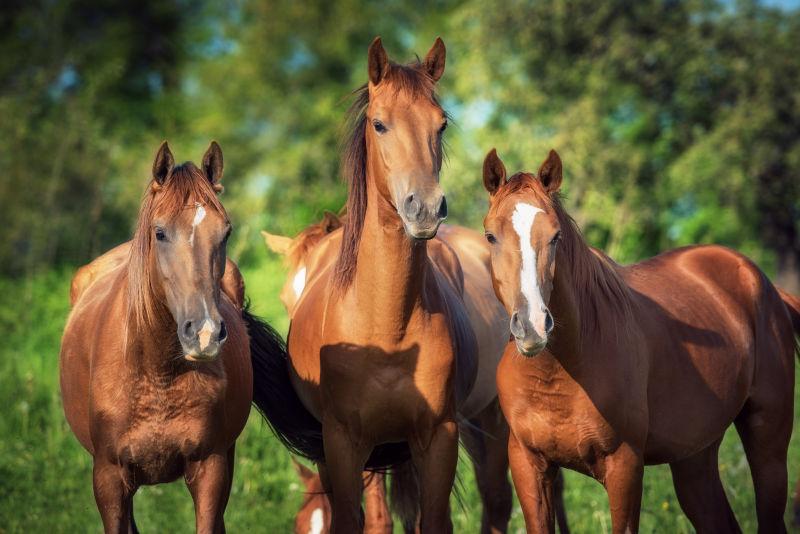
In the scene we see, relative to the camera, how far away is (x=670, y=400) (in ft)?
14.9

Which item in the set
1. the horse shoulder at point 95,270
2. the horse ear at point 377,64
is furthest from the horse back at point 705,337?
the horse shoulder at point 95,270

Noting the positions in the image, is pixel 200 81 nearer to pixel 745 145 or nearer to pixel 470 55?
pixel 470 55

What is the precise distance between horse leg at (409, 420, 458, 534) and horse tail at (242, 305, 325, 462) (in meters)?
0.97

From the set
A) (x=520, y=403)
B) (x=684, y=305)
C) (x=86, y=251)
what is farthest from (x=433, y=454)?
(x=86, y=251)

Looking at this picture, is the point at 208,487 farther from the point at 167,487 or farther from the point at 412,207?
the point at 167,487

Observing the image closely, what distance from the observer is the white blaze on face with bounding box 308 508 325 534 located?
5.62 metres

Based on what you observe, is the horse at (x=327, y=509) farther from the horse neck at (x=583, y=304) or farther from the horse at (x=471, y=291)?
the horse neck at (x=583, y=304)

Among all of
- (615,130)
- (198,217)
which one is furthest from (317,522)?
(615,130)

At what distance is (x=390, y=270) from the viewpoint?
170 inches

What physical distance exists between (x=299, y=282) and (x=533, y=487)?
99.1 inches

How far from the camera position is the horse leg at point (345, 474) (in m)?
4.37

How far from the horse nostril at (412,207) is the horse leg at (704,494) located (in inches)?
96.8

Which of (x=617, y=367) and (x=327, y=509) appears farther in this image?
(x=327, y=509)

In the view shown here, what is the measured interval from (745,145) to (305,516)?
1745cm
